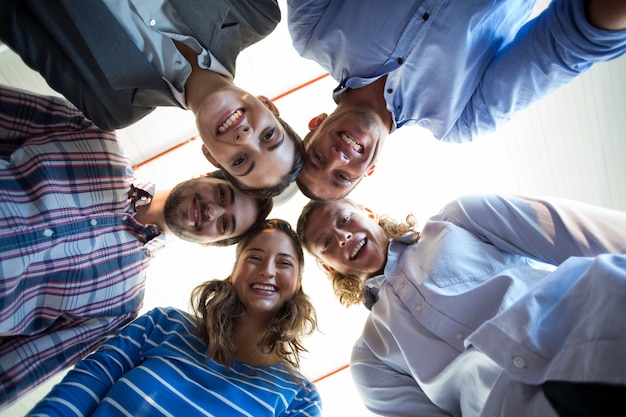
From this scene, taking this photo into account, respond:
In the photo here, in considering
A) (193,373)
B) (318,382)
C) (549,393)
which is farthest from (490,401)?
(318,382)

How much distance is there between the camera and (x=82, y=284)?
146cm

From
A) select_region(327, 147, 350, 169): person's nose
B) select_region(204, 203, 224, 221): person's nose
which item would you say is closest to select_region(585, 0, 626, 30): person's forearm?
select_region(327, 147, 350, 169): person's nose

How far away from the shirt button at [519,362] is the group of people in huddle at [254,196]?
10 cm

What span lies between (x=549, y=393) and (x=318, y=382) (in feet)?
7.98

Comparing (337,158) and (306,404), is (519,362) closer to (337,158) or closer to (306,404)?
(306,404)

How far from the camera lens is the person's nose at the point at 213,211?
1.81 metres

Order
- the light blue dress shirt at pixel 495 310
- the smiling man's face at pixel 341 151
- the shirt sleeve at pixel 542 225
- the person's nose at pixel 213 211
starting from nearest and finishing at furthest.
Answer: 1. the light blue dress shirt at pixel 495 310
2. the shirt sleeve at pixel 542 225
3. the smiling man's face at pixel 341 151
4. the person's nose at pixel 213 211

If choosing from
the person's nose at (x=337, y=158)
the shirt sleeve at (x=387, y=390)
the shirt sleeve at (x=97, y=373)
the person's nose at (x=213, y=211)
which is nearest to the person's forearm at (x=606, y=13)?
the person's nose at (x=337, y=158)

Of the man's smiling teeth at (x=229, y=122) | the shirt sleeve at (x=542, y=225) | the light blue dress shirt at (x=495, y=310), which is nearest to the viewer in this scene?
the light blue dress shirt at (x=495, y=310)

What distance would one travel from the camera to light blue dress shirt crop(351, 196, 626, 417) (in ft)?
2.61

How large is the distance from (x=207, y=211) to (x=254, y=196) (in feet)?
0.78

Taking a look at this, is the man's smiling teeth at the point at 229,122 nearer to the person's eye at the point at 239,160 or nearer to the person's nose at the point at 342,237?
the person's eye at the point at 239,160

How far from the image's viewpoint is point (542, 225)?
53.4 inches

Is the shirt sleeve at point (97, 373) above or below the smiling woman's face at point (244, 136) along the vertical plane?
below
